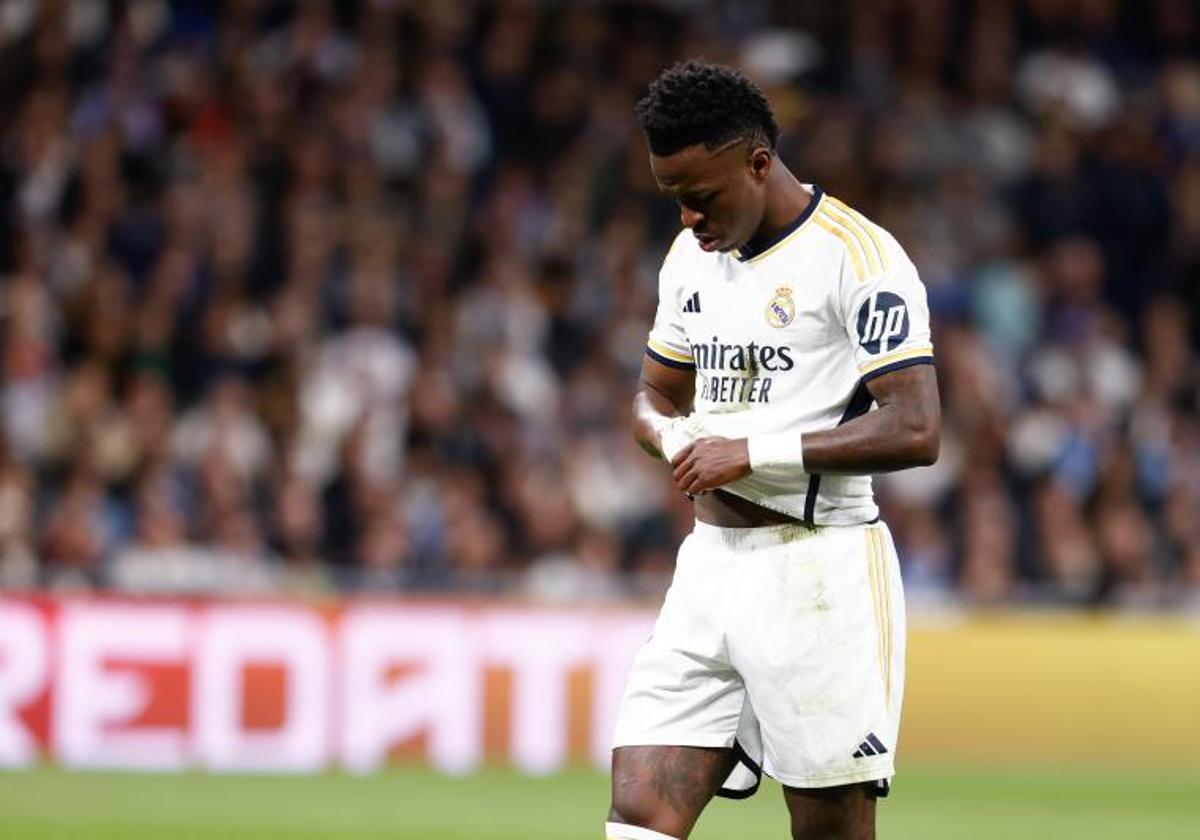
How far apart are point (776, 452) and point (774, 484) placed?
19cm

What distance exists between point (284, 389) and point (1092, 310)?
6495 mm

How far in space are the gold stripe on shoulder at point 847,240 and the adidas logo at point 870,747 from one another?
45.6 inches

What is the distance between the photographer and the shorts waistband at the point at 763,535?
582 centimetres

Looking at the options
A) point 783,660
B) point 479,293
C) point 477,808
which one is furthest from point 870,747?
point 479,293

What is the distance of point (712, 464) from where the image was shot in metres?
5.53

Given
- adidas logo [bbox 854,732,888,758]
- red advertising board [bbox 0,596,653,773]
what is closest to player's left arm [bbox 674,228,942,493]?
adidas logo [bbox 854,732,888,758]

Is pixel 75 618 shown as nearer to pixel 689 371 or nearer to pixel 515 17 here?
pixel 515 17

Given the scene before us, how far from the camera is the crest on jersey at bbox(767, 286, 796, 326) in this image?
225 inches

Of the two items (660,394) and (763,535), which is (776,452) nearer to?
(763,535)

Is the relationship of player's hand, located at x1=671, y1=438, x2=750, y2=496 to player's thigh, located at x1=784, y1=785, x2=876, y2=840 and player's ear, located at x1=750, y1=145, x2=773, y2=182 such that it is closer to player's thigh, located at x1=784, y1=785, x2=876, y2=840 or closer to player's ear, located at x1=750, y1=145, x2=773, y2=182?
player's ear, located at x1=750, y1=145, x2=773, y2=182

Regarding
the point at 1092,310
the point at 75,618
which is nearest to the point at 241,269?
the point at 75,618

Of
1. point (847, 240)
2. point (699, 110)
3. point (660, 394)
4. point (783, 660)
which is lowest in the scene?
point (783, 660)

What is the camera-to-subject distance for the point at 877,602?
581 centimetres

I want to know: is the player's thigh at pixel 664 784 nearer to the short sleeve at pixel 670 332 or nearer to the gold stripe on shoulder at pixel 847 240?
the short sleeve at pixel 670 332
